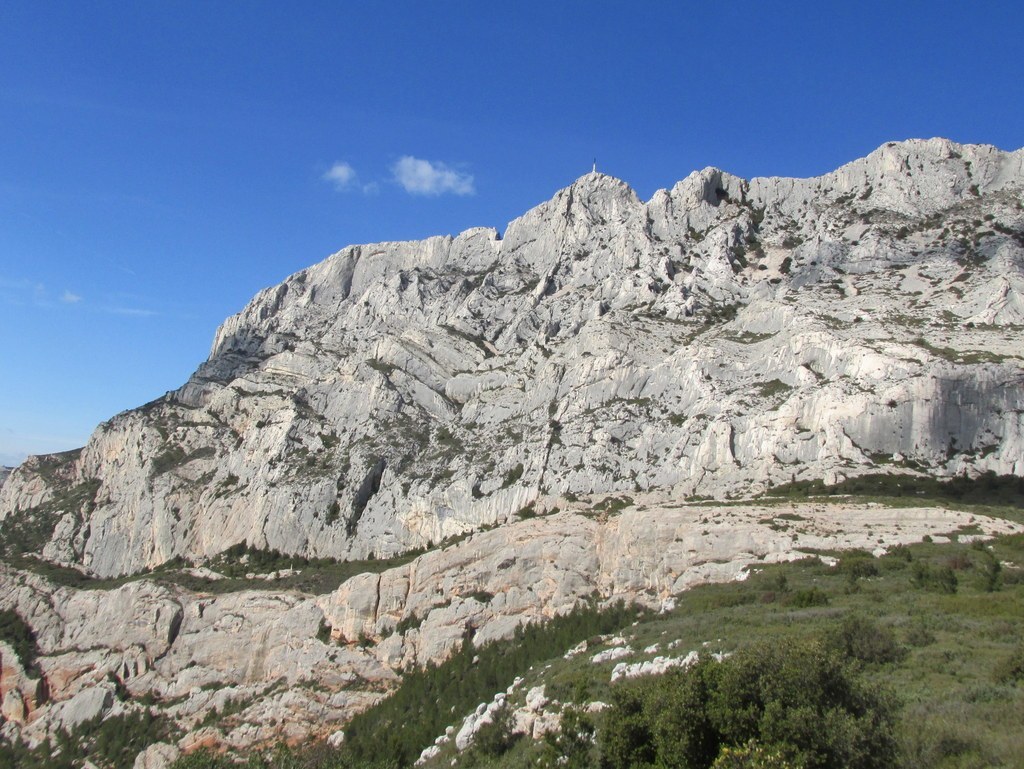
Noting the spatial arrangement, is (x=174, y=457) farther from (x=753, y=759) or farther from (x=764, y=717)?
(x=753, y=759)

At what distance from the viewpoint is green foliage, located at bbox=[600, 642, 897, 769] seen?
17.4 meters

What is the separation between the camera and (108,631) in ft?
253

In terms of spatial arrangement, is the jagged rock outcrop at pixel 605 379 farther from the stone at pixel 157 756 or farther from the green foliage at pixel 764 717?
the green foliage at pixel 764 717

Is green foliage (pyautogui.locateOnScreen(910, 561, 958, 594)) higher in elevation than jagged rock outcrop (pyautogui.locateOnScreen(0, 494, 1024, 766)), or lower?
higher

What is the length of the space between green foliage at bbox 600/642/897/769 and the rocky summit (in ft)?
88.4

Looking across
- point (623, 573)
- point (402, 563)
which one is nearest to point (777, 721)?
point (623, 573)

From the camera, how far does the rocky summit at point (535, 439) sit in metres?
58.8

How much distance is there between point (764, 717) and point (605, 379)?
6307 centimetres

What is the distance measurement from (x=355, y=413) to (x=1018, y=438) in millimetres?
67124

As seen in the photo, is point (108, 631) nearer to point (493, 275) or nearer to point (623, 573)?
point (623, 573)

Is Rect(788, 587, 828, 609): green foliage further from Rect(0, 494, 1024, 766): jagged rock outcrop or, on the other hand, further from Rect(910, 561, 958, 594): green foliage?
Rect(0, 494, 1024, 766): jagged rock outcrop

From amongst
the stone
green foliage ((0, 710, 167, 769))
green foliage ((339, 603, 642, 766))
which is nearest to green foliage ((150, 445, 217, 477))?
green foliage ((0, 710, 167, 769))

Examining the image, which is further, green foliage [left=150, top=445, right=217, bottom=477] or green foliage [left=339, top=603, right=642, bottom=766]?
green foliage [left=150, top=445, right=217, bottom=477]

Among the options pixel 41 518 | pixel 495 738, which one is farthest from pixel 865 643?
pixel 41 518
